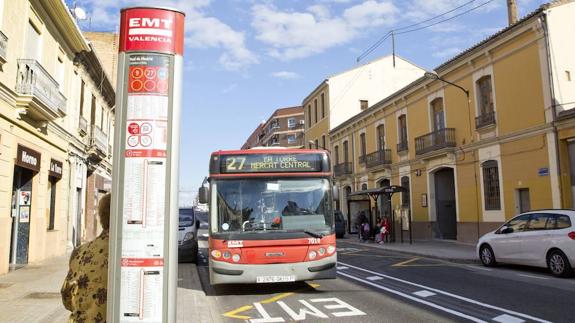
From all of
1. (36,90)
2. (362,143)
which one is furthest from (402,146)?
(36,90)

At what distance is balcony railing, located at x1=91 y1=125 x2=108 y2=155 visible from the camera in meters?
22.1

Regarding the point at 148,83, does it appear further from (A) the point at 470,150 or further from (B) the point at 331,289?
(A) the point at 470,150

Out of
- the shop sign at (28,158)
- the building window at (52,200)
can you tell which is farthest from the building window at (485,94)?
the building window at (52,200)

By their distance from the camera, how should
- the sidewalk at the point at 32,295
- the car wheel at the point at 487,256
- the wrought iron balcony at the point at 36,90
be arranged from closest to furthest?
the sidewalk at the point at 32,295 → the wrought iron balcony at the point at 36,90 → the car wheel at the point at 487,256

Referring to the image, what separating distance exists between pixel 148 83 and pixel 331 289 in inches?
301

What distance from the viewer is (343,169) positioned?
3719 cm

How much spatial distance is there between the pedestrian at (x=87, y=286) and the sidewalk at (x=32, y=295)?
4.39 meters

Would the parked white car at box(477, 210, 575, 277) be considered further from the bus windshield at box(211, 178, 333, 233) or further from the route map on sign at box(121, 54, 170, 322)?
the route map on sign at box(121, 54, 170, 322)

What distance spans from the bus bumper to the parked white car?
6.18 metres

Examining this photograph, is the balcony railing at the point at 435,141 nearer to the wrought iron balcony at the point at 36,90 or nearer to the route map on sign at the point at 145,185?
the wrought iron balcony at the point at 36,90

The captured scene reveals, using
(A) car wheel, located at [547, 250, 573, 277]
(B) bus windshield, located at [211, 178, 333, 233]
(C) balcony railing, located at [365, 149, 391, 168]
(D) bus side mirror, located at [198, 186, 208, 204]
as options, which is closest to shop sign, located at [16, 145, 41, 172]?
(D) bus side mirror, located at [198, 186, 208, 204]

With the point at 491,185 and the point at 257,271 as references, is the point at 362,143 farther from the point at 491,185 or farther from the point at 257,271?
the point at 257,271

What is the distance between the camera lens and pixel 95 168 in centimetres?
2452

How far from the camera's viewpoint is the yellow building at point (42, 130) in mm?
12023
